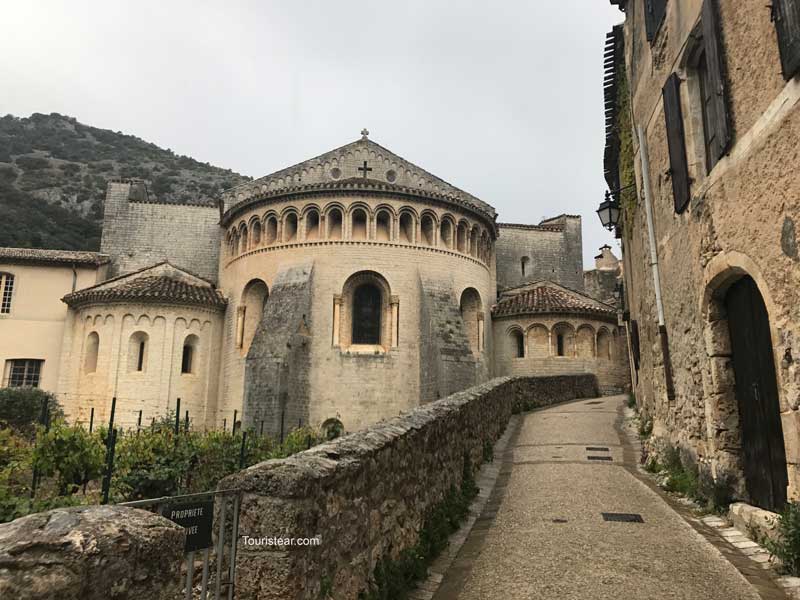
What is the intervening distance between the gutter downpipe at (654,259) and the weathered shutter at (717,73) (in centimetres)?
359

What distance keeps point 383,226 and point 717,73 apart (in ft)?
54.6

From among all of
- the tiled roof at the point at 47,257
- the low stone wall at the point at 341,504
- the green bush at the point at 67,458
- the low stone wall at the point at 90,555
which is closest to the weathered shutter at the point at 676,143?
the low stone wall at the point at 341,504

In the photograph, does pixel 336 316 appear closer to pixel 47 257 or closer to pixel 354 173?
pixel 354 173

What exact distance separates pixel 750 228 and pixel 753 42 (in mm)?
2045

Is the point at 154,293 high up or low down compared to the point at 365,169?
down

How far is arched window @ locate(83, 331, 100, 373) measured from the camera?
24078 millimetres

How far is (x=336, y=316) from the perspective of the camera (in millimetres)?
22219

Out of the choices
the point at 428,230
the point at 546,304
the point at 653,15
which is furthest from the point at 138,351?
the point at 653,15

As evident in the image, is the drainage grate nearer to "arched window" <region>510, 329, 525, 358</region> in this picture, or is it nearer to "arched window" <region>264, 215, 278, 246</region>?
"arched window" <region>264, 215, 278, 246</region>

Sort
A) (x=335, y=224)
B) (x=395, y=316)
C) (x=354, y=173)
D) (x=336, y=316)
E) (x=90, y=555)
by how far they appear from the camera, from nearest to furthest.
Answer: (x=90, y=555) < (x=336, y=316) < (x=395, y=316) < (x=335, y=224) < (x=354, y=173)

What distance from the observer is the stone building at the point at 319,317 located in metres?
21.4

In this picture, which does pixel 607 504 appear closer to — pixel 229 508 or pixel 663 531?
pixel 663 531

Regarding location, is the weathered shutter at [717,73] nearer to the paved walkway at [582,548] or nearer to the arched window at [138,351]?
the paved walkway at [582,548]

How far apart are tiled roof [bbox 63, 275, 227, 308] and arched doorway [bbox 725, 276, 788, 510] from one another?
828 inches
